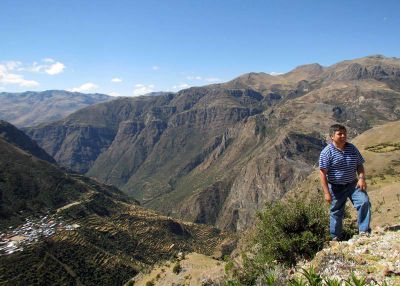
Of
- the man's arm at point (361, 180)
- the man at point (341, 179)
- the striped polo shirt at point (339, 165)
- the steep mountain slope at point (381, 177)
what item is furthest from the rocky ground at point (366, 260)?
the steep mountain slope at point (381, 177)

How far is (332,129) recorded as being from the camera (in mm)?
14289

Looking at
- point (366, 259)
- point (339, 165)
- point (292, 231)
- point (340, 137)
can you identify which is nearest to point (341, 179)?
point (339, 165)

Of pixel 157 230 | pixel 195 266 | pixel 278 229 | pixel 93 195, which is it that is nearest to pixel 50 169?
pixel 93 195

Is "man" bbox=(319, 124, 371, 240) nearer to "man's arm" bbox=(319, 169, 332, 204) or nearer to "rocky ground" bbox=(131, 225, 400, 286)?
"man's arm" bbox=(319, 169, 332, 204)

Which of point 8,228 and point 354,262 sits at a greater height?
point 354,262

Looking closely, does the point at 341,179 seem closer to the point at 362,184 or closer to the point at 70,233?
the point at 362,184

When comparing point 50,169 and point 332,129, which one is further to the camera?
point 50,169

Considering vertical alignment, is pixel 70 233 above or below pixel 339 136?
below

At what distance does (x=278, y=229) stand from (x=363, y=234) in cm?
461

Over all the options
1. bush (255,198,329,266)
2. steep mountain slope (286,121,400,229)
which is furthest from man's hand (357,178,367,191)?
steep mountain slope (286,121,400,229)

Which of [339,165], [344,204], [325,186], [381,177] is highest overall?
[339,165]

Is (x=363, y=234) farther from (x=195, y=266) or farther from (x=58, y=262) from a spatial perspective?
(x=58, y=262)

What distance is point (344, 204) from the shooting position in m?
14.0

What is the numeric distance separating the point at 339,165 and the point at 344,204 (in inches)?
57.1
